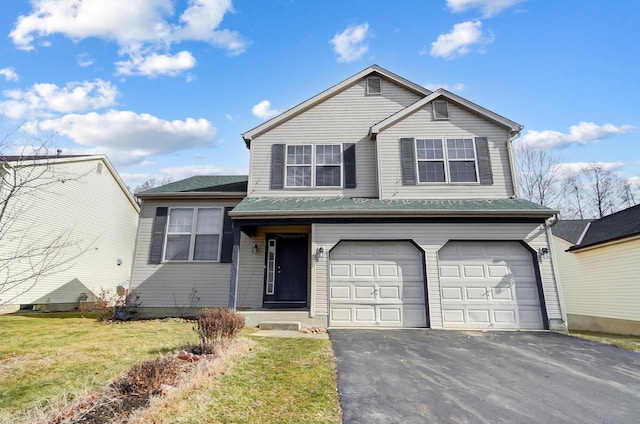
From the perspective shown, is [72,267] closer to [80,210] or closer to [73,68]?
[80,210]

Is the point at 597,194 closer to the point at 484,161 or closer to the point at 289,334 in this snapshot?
the point at 484,161

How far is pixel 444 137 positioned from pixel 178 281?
1072 cm

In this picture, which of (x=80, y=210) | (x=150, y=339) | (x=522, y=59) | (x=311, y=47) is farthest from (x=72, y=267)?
(x=522, y=59)

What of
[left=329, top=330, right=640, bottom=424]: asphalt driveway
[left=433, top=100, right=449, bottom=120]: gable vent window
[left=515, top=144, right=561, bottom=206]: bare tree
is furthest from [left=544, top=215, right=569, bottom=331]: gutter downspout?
[left=515, top=144, right=561, bottom=206]: bare tree

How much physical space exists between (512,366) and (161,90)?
15.0m

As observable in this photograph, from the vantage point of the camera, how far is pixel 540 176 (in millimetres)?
24328

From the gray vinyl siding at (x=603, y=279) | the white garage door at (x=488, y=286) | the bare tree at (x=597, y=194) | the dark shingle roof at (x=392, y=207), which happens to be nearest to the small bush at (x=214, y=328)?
the dark shingle roof at (x=392, y=207)

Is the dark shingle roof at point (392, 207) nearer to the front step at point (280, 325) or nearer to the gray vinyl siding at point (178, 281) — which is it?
the gray vinyl siding at point (178, 281)

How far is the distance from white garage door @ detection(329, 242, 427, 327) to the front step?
3.46 ft

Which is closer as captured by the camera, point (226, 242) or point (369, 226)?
point (369, 226)

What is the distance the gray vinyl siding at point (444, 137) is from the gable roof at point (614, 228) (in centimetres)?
538

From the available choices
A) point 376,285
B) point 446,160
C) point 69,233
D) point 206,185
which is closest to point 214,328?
point 376,285

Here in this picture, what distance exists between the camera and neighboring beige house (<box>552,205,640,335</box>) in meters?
10.6

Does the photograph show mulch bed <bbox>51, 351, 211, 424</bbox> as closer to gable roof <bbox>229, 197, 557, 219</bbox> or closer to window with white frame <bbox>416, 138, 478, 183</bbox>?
gable roof <bbox>229, 197, 557, 219</bbox>
